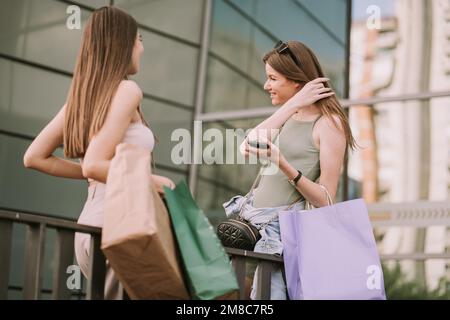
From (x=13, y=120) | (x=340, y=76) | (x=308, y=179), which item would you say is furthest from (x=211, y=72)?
(x=308, y=179)

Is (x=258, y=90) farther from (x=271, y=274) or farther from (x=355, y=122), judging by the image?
(x=271, y=274)

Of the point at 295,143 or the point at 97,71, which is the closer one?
the point at 97,71

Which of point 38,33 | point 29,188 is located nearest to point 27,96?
point 38,33

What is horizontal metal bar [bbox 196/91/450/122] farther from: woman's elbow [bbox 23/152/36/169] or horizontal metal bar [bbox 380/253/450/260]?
woman's elbow [bbox 23/152/36/169]

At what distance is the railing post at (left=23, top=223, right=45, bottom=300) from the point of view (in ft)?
9.04

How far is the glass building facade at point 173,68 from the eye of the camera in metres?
9.48

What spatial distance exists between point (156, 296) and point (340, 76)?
22.6 ft

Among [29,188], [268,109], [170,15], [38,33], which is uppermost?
[170,15]

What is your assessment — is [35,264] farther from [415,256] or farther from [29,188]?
[29,188]

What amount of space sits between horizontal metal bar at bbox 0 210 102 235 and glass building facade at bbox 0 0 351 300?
6349 millimetres

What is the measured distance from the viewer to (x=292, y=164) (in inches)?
140

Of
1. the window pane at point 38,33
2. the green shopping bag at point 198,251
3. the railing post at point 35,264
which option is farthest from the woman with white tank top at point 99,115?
the window pane at point 38,33

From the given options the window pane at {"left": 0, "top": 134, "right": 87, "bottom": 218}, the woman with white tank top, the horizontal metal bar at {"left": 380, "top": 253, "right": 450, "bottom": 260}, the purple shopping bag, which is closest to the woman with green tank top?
the purple shopping bag

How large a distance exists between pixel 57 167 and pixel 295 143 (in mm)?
919
